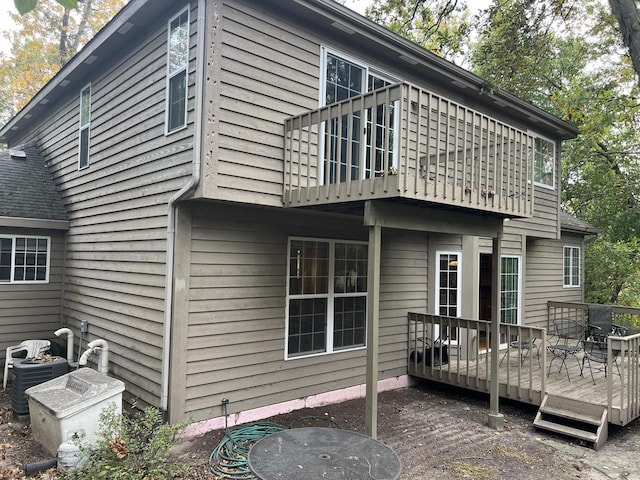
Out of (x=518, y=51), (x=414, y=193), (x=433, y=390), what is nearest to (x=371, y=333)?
(x=414, y=193)

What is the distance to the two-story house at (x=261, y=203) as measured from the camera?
4.79 metres

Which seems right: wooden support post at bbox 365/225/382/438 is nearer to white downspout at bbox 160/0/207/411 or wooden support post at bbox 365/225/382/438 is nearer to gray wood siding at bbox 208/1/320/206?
gray wood siding at bbox 208/1/320/206

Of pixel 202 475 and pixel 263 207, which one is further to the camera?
pixel 263 207

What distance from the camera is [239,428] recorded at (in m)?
5.28

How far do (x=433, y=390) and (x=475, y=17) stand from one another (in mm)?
7669

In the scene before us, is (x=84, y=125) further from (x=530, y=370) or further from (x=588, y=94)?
(x=588, y=94)

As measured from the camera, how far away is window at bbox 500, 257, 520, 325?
9.48 meters

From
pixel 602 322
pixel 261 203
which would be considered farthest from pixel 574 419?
pixel 261 203

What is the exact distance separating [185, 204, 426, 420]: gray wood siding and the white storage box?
91cm

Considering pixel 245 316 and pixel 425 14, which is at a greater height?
pixel 425 14

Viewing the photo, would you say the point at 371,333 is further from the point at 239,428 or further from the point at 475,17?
the point at 475,17

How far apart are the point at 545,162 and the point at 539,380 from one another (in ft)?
19.3

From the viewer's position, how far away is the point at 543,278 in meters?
10.9

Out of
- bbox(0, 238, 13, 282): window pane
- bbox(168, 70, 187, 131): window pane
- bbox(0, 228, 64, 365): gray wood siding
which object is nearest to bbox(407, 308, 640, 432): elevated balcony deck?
bbox(168, 70, 187, 131): window pane
